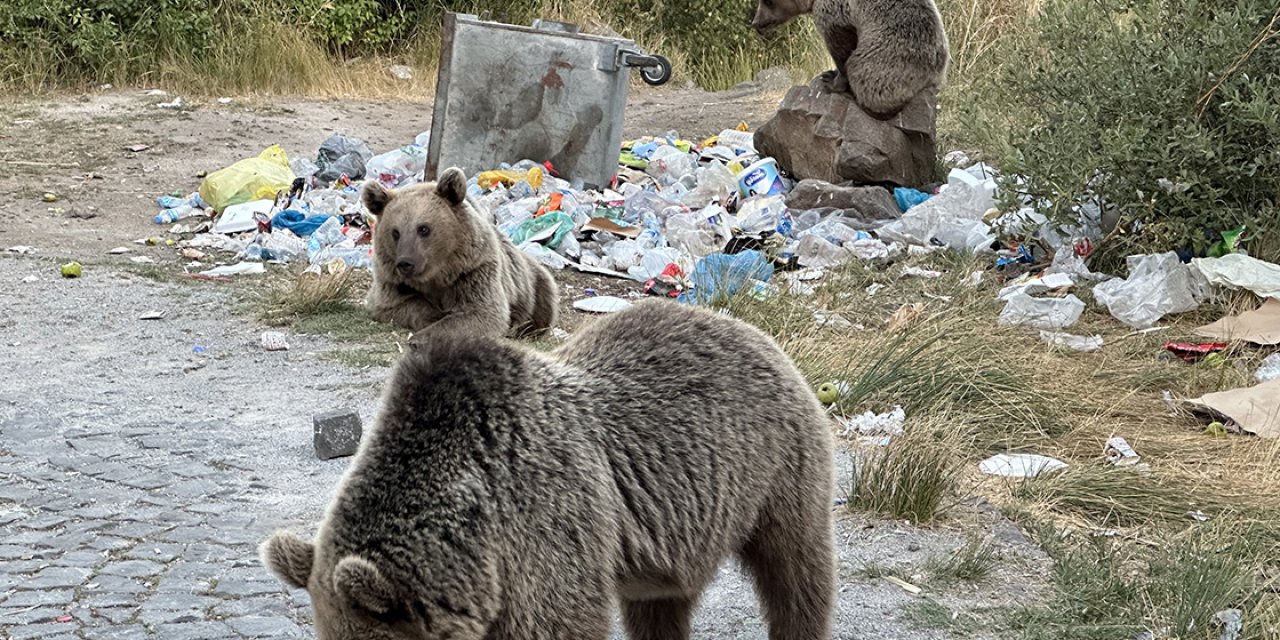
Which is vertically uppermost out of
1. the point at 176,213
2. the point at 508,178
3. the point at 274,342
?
the point at 508,178

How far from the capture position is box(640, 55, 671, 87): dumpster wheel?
10622mm

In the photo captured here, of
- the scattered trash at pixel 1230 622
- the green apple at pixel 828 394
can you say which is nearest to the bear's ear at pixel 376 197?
the green apple at pixel 828 394

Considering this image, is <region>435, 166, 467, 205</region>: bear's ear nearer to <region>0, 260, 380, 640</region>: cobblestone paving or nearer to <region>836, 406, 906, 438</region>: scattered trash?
<region>0, 260, 380, 640</region>: cobblestone paving

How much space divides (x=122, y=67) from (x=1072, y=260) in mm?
10558

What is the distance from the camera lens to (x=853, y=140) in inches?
427

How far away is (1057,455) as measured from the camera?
5.73 meters

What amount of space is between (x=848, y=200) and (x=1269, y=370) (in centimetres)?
423

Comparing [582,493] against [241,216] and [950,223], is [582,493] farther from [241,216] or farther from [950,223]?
[241,216]

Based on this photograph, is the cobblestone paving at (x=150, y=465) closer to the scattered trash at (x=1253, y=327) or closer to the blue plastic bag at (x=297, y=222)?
the blue plastic bag at (x=297, y=222)

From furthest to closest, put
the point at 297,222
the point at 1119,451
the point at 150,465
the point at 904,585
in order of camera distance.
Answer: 1. the point at 297,222
2. the point at 1119,451
3. the point at 150,465
4. the point at 904,585

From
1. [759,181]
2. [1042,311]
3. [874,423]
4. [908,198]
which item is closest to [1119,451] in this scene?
[874,423]

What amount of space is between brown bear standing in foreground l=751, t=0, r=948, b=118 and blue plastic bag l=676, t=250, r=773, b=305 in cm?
244

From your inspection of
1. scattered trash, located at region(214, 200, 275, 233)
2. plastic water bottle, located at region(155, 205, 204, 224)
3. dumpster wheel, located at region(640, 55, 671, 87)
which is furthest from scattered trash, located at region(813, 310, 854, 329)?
plastic water bottle, located at region(155, 205, 204, 224)

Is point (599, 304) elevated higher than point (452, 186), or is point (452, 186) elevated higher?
point (452, 186)
